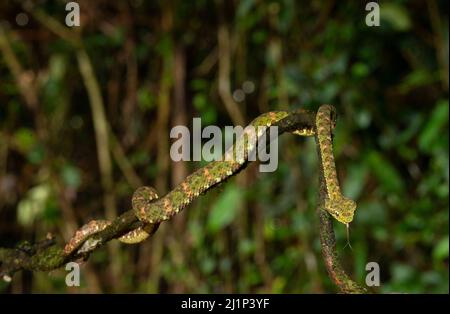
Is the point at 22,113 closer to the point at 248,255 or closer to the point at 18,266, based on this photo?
the point at 248,255

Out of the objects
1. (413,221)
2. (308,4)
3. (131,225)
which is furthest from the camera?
(308,4)

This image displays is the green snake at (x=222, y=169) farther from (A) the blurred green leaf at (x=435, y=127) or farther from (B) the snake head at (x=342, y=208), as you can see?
(A) the blurred green leaf at (x=435, y=127)

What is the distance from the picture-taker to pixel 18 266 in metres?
0.89

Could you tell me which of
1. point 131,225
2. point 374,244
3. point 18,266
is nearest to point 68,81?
point 374,244

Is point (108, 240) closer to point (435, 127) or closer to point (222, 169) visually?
point (222, 169)

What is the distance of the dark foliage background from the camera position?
71.5 inches

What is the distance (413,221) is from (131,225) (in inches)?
45.5

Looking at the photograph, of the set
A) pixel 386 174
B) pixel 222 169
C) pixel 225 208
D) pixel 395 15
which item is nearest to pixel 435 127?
pixel 386 174

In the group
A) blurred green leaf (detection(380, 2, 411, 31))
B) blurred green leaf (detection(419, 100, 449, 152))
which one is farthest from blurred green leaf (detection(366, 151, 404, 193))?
blurred green leaf (detection(380, 2, 411, 31))

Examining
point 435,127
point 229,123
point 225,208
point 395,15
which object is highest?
point 395,15

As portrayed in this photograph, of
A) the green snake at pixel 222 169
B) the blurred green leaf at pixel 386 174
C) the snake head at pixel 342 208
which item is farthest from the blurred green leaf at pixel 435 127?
the snake head at pixel 342 208

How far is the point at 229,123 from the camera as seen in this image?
6.91 feet

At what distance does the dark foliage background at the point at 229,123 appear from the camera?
5.96ft

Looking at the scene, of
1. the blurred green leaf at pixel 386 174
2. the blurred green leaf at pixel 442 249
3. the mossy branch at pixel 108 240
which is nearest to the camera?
the mossy branch at pixel 108 240
